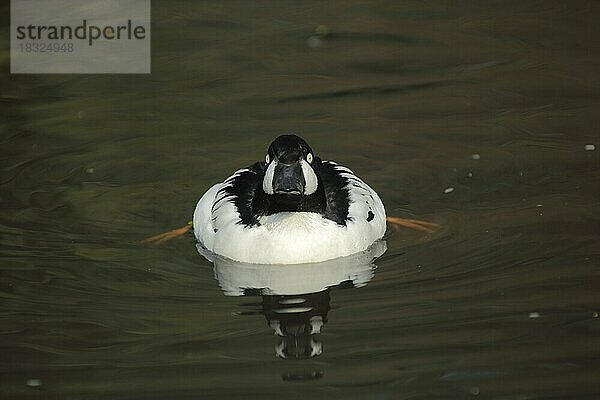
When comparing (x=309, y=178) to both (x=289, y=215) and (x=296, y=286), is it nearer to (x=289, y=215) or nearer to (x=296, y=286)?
(x=289, y=215)

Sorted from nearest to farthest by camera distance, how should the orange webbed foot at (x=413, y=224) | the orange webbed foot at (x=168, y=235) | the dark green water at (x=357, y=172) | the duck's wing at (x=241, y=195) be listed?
the dark green water at (x=357, y=172), the duck's wing at (x=241, y=195), the orange webbed foot at (x=168, y=235), the orange webbed foot at (x=413, y=224)

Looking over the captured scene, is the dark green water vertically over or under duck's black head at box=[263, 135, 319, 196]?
under

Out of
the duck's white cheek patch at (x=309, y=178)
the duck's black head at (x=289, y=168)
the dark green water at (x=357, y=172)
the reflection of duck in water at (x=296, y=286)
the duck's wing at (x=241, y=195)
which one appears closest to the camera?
the dark green water at (x=357, y=172)

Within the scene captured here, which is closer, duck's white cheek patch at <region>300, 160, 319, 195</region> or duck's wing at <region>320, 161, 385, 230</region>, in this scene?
duck's white cheek patch at <region>300, 160, 319, 195</region>

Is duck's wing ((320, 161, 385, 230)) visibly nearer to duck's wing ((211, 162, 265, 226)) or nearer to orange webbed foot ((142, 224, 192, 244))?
duck's wing ((211, 162, 265, 226))

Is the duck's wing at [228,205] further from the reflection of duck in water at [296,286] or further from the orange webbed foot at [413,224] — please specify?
the orange webbed foot at [413,224]

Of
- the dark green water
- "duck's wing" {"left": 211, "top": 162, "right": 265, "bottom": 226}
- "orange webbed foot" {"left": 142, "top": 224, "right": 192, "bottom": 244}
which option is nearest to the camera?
the dark green water

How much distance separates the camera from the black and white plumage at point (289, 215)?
11227 millimetres

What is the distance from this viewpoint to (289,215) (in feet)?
38.5

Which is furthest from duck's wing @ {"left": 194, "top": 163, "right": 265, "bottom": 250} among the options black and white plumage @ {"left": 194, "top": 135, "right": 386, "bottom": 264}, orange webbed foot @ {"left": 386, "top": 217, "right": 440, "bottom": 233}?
orange webbed foot @ {"left": 386, "top": 217, "right": 440, "bottom": 233}

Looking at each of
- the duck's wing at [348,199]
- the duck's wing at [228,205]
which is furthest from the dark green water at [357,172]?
the duck's wing at [348,199]

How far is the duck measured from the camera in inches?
443

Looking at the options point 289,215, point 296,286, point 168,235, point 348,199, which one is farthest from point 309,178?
point 168,235

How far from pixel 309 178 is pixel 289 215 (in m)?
0.49
